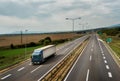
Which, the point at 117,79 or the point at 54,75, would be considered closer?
the point at 117,79

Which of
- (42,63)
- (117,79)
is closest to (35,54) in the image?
(42,63)

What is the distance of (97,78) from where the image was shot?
27.0 meters

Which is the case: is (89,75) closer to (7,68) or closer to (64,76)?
(64,76)

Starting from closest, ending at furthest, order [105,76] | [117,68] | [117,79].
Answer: [117,79] < [105,76] < [117,68]

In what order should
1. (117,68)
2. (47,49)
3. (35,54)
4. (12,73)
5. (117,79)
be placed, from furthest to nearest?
(47,49)
(35,54)
(117,68)
(12,73)
(117,79)

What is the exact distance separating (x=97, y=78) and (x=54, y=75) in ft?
18.4

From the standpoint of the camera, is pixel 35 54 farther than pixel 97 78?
Yes

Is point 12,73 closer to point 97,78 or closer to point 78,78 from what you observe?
point 78,78


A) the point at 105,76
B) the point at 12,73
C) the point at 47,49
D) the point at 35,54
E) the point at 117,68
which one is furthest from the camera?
the point at 47,49

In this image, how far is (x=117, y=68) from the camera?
112 ft

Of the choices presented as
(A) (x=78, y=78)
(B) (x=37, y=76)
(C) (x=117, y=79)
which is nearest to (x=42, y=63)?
(B) (x=37, y=76)

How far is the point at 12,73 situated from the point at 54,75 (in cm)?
697

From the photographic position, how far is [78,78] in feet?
88.4

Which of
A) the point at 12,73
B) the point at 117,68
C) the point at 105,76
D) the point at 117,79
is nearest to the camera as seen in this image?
the point at 117,79
